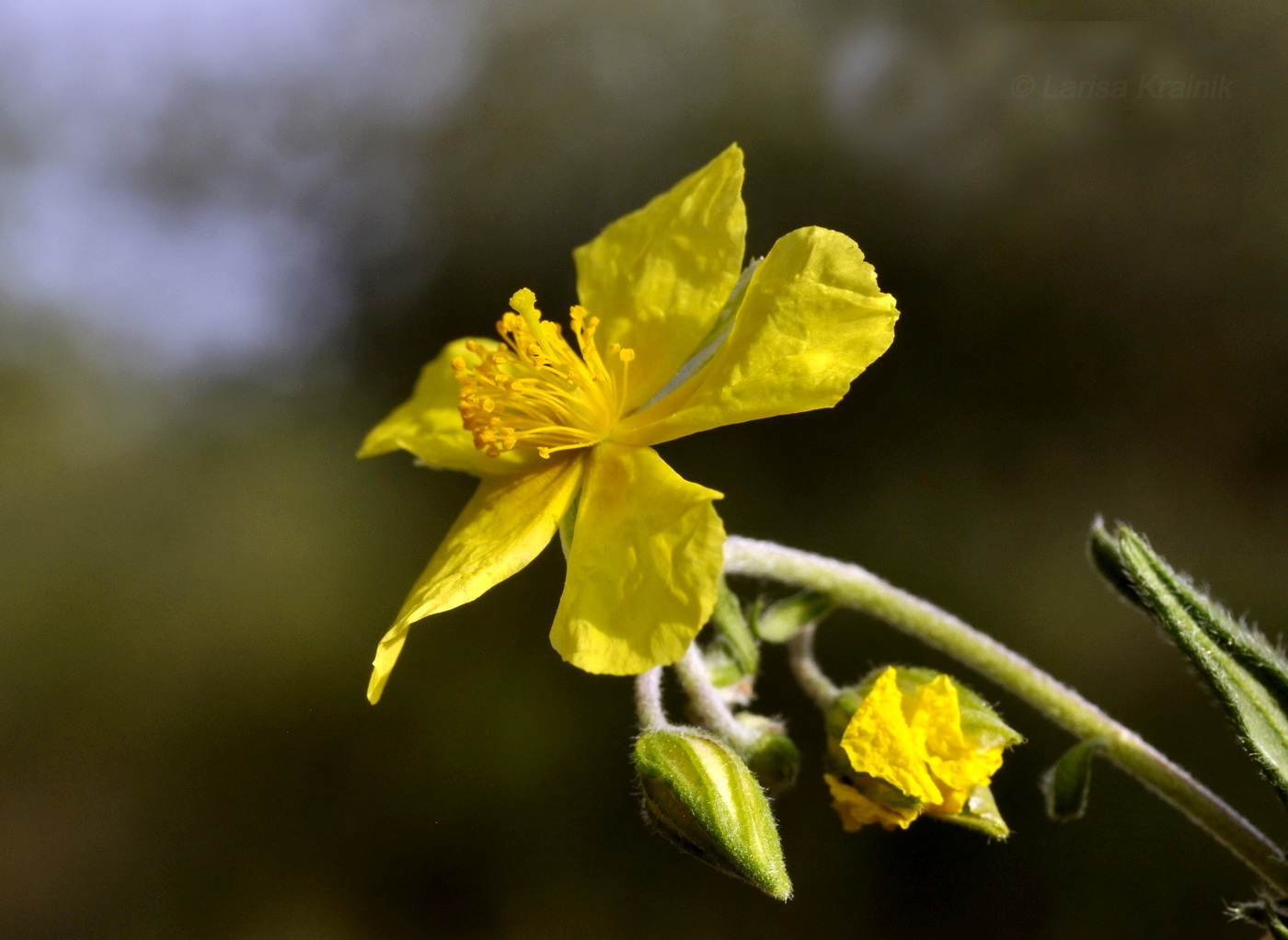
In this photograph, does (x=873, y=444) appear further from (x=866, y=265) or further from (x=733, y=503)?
(x=866, y=265)

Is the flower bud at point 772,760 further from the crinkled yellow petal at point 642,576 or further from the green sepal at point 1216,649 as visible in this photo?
the green sepal at point 1216,649

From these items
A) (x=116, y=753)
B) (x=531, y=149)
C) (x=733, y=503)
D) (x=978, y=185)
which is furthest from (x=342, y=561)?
(x=978, y=185)

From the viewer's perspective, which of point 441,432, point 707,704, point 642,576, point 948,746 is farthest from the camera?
point 441,432

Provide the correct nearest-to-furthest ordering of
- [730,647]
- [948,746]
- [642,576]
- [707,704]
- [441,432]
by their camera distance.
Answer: [642,576]
[948,746]
[707,704]
[730,647]
[441,432]

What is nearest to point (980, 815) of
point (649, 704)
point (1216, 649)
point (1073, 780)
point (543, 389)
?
point (1073, 780)

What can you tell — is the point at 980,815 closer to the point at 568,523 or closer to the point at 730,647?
the point at 730,647

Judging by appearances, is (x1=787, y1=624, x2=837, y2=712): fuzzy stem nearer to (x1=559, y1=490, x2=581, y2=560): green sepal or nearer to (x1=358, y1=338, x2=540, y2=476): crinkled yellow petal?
(x1=559, y1=490, x2=581, y2=560): green sepal

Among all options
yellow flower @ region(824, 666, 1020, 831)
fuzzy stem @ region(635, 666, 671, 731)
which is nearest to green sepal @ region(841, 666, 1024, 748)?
yellow flower @ region(824, 666, 1020, 831)

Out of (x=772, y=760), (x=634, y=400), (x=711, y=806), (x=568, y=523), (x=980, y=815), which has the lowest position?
(x=980, y=815)
